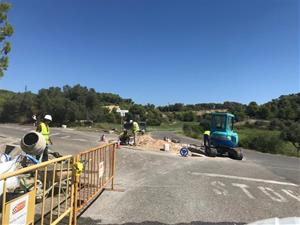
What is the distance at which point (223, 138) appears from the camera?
851 inches

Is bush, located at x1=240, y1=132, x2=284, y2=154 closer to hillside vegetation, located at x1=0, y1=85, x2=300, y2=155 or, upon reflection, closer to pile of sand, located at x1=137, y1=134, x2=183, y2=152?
hillside vegetation, located at x1=0, y1=85, x2=300, y2=155

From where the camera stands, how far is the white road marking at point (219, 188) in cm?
1020

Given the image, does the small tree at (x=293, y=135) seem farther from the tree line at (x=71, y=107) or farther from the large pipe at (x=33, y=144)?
the large pipe at (x=33, y=144)

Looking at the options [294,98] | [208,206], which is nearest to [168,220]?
[208,206]

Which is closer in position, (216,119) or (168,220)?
(168,220)

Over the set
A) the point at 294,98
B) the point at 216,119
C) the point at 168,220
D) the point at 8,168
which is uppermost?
the point at 294,98

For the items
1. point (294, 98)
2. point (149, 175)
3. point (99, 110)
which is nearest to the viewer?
point (149, 175)

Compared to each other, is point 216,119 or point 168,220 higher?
point 216,119

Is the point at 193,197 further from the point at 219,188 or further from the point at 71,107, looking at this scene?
the point at 71,107

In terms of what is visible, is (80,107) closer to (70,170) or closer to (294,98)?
(294,98)

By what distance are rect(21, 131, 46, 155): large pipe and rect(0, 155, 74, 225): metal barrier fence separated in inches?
89.7

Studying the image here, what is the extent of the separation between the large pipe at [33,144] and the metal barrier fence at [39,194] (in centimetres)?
228

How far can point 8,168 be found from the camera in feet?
25.9

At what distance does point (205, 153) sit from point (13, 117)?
58.2 metres
